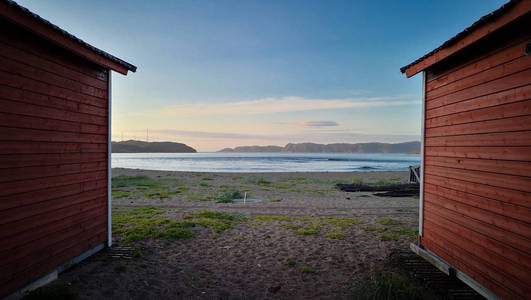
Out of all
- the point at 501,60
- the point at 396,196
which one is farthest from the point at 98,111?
the point at 396,196

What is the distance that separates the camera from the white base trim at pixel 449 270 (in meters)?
3.62

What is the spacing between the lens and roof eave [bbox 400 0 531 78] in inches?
112

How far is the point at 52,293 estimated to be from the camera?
3.40m

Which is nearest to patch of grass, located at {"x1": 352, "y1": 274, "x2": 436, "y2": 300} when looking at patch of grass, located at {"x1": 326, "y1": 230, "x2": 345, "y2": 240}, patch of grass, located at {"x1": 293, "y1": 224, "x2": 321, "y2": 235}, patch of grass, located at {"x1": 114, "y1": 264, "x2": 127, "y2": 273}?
patch of grass, located at {"x1": 326, "y1": 230, "x2": 345, "y2": 240}

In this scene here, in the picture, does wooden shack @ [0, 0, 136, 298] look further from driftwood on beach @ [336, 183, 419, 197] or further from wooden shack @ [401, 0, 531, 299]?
driftwood on beach @ [336, 183, 419, 197]

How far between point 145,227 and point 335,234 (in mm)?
4892

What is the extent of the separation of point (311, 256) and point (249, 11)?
1310 cm

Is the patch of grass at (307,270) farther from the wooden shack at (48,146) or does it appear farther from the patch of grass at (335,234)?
the wooden shack at (48,146)

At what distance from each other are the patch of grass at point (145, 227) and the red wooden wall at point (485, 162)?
18.0 ft

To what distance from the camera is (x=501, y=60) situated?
Answer: 11.1ft

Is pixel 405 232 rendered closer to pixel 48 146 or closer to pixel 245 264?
pixel 245 264

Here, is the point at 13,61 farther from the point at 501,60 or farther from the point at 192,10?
the point at 192,10

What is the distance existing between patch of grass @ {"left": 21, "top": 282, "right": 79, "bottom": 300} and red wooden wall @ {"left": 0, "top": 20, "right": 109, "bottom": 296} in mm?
248

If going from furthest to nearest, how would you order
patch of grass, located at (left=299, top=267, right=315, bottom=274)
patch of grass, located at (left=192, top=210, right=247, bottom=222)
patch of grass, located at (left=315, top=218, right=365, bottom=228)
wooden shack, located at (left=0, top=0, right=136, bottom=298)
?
patch of grass, located at (left=192, top=210, right=247, bottom=222)
patch of grass, located at (left=315, top=218, right=365, bottom=228)
patch of grass, located at (left=299, top=267, right=315, bottom=274)
wooden shack, located at (left=0, top=0, right=136, bottom=298)
